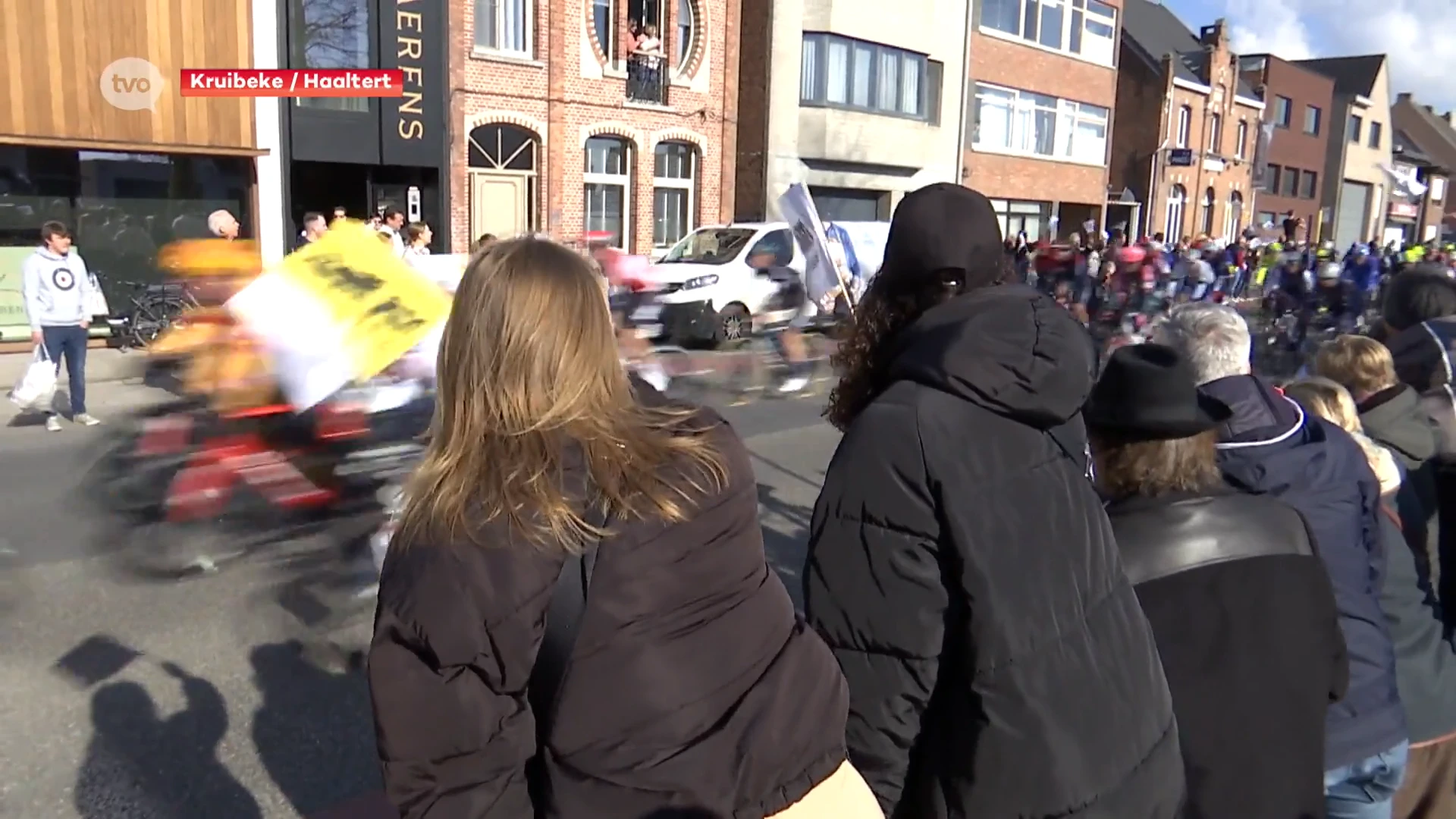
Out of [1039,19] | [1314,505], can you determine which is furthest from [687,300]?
[1039,19]

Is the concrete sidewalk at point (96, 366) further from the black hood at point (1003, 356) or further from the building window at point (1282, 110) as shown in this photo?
the building window at point (1282, 110)

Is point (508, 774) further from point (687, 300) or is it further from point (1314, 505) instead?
point (687, 300)

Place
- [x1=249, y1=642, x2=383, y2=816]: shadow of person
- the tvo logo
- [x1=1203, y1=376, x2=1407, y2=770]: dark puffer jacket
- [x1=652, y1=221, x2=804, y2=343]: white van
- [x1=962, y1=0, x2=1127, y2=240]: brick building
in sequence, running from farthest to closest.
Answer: [x1=962, y1=0, x2=1127, y2=240]: brick building, [x1=652, y1=221, x2=804, y2=343]: white van, the tvo logo, [x1=249, y1=642, x2=383, y2=816]: shadow of person, [x1=1203, y1=376, x2=1407, y2=770]: dark puffer jacket

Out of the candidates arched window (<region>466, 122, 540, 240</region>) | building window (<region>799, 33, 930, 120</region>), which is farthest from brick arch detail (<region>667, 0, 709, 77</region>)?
arched window (<region>466, 122, 540, 240</region>)

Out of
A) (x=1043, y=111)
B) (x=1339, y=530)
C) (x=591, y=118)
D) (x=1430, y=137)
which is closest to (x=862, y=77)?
(x=591, y=118)

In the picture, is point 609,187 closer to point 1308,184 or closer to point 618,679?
point 618,679

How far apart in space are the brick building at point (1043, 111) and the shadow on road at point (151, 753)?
1081 inches

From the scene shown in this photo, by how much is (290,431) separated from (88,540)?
172 cm

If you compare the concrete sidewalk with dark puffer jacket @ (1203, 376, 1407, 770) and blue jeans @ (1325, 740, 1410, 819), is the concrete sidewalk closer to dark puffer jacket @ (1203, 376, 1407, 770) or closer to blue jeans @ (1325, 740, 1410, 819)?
dark puffer jacket @ (1203, 376, 1407, 770)

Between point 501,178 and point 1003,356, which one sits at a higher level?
point 501,178

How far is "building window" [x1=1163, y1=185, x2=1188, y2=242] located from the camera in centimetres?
4152

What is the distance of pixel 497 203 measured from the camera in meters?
20.6

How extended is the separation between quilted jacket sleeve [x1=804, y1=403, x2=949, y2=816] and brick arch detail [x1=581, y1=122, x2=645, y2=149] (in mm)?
20515

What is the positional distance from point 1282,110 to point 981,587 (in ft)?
187
